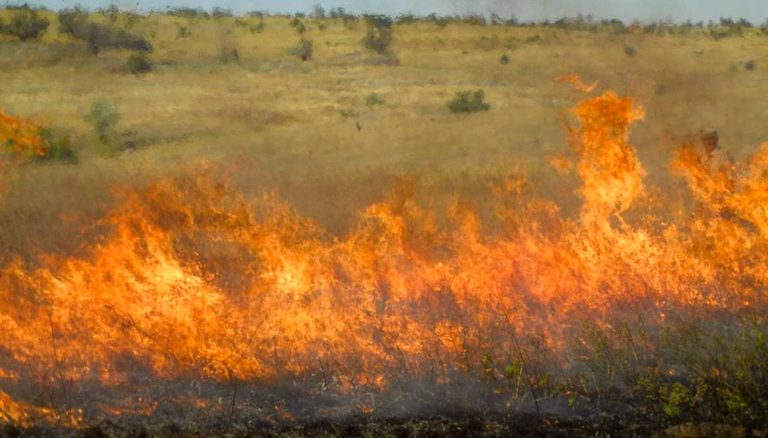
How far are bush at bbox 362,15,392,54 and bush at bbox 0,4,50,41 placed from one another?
399 inches

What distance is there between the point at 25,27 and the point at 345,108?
1015cm

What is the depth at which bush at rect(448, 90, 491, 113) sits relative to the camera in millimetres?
23266

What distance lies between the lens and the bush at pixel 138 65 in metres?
25.3

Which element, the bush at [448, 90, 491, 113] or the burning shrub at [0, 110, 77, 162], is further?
the bush at [448, 90, 491, 113]

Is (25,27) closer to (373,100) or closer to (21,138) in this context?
(21,138)

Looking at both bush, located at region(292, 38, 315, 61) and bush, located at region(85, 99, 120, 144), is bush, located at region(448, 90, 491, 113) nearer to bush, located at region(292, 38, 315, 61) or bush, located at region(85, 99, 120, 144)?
bush, located at region(292, 38, 315, 61)

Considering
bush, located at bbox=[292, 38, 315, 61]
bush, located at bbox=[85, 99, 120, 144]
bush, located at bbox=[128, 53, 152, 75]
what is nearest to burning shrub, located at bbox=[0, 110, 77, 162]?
bush, located at bbox=[85, 99, 120, 144]

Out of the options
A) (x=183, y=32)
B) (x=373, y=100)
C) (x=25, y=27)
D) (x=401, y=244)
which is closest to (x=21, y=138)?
(x=401, y=244)

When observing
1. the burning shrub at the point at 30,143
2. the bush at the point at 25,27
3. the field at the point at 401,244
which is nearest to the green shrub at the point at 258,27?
the bush at the point at 25,27

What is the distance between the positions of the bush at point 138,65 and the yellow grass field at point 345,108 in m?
0.31

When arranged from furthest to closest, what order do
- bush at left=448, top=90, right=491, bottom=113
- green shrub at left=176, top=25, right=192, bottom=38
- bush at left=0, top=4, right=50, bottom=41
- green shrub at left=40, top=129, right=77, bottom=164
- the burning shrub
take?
1. green shrub at left=176, top=25, right=192, bottom=38
2. bush at left=0, top=4, right=50, bottom=41
3. bush at left=448, top=90, right=491, bottom=113
4. green shrub at left=40, top=129, right=77, bottom=164
5. the burning shrub

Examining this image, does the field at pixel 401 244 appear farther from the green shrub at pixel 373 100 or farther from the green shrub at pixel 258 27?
the green shrub at pixel 258 27

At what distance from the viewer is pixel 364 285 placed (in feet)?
41.9

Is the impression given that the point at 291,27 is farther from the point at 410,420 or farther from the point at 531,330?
the point at 410,420
